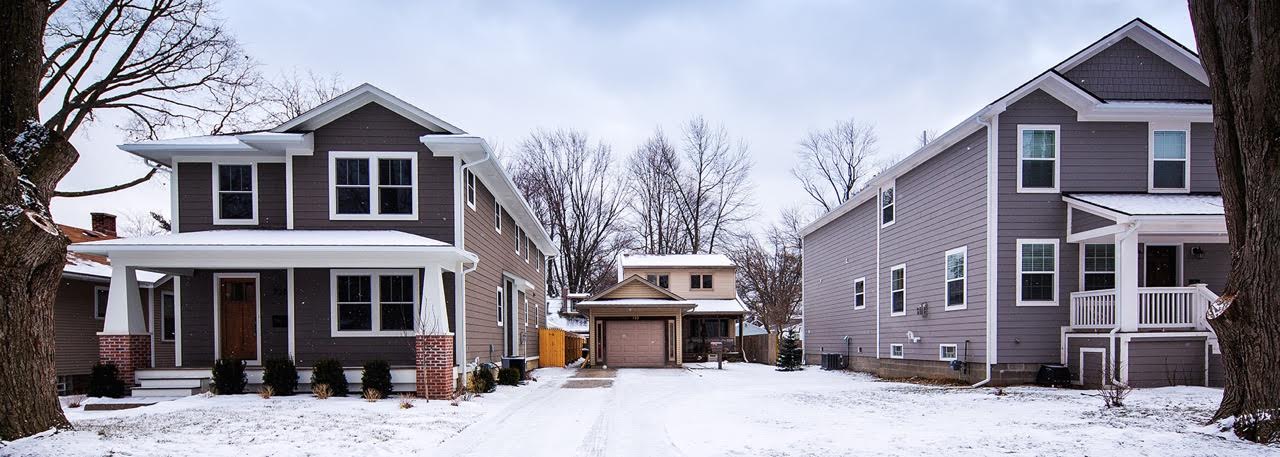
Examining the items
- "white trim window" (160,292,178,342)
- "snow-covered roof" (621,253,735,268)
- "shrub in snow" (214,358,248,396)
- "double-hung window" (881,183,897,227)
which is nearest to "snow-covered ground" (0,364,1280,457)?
"shrub in snow" (214,358,248,396)

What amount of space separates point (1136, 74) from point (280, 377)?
18.0 m

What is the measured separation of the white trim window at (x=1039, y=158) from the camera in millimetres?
15234

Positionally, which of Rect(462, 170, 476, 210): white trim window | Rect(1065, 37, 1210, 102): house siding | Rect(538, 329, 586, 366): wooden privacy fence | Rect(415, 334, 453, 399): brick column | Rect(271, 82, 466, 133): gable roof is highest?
Rect(1065, 37, 1210, 102): house siding

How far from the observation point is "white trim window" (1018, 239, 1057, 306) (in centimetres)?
1525

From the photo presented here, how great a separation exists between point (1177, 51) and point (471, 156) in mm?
14621

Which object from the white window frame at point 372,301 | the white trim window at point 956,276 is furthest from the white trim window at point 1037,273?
the white window frame at point 372,301

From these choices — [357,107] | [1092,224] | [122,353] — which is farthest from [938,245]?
[122,353]

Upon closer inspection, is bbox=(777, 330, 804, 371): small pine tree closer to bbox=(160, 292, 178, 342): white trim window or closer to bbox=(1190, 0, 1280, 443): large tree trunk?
bbox=(1190, 0, 1280, 443): large tree trunk

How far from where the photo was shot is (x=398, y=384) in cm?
1381

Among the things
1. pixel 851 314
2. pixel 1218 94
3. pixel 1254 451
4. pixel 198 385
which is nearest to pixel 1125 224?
pixel 1218 94

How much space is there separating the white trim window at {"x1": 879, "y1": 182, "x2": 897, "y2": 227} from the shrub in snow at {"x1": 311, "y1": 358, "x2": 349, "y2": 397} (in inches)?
561

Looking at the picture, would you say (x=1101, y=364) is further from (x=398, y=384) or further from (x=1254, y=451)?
(x=398, y=384)

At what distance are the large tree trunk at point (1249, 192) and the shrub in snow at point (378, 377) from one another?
A: 12.0m

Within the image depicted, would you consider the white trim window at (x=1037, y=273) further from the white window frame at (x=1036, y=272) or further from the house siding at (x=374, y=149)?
the house siding at (x=374, y=149)
